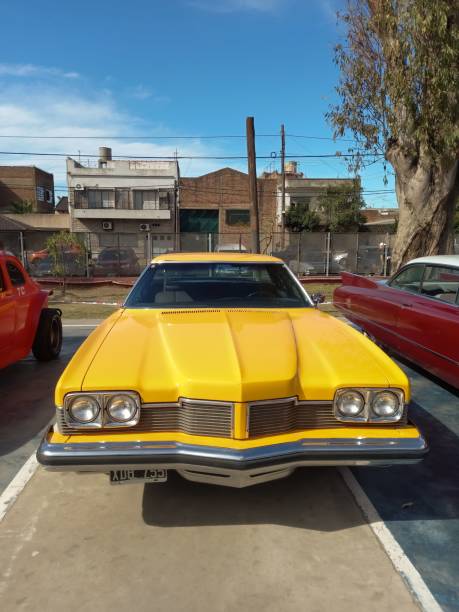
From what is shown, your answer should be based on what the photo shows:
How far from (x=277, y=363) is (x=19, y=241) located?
66.8ft

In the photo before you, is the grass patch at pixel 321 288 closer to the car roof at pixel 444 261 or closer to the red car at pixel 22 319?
the car roof at pixel 444 261

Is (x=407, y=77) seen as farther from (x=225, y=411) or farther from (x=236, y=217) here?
(x=236, y=217)

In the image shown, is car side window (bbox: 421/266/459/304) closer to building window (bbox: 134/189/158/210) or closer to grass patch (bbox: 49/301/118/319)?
grass patch (bbox: 49/301/118/319)

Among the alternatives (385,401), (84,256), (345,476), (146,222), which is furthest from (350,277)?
(146,222)


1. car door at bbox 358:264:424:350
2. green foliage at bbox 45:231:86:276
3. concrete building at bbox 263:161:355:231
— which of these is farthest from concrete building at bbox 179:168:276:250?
car door at bbox 358:264:424:350

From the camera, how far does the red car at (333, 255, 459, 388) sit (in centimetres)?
452

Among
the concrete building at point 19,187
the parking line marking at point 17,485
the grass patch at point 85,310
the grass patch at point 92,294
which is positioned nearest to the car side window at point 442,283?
the parking line marking at point 17,485

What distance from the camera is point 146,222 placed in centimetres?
4303

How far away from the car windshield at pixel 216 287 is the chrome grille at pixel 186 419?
4.91 feet

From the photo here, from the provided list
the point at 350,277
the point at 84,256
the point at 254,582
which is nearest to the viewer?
the point at 254,582

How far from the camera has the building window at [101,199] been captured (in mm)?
41438

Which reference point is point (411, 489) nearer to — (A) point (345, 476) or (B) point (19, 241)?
(A) point (345, 476)

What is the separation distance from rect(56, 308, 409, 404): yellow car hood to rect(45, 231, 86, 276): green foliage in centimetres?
1484

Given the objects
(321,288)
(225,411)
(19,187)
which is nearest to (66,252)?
(321,288)
